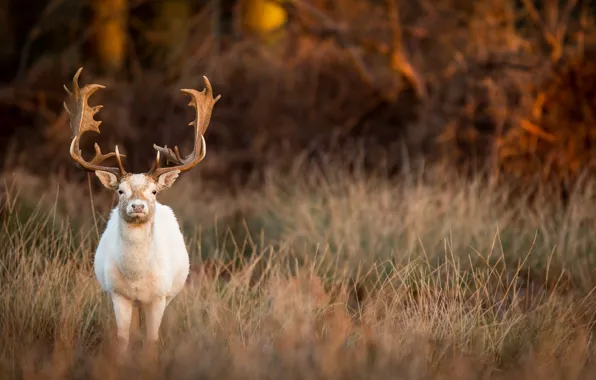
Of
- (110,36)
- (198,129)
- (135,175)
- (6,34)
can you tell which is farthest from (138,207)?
(6,34)

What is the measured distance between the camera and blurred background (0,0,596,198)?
1077 cm

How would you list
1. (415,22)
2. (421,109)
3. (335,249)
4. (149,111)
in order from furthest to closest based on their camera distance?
(415,22), (149,111), (421,109), (335,249)

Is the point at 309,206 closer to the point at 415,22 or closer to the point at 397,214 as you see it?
the point at 397,214

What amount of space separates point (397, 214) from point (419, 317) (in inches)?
118

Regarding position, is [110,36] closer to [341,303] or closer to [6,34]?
[6,34]

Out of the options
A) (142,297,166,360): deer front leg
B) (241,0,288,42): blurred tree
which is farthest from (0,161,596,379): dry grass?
(241,0,288,42): blurred tree

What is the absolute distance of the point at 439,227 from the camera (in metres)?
8.31

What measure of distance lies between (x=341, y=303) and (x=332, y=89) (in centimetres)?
851

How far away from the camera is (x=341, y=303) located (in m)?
5.77

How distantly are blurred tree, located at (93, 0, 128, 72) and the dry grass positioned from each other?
5.02 metres

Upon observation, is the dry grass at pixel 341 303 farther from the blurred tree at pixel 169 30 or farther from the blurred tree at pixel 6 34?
the blurred tree at pixel 6 34

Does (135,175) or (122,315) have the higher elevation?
(135,175)

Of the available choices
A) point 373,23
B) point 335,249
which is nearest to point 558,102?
point 335,249

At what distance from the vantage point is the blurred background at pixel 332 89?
10773mm
